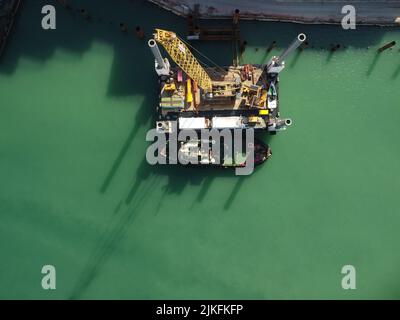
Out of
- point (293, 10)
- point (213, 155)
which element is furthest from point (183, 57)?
point (293, 10)

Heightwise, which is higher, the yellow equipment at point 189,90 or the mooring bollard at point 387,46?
the mooring bollard at point 387,46

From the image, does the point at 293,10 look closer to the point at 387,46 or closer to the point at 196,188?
the point at 387,46

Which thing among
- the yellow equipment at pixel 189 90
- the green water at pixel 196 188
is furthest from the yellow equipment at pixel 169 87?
the green water at pixel 196 188

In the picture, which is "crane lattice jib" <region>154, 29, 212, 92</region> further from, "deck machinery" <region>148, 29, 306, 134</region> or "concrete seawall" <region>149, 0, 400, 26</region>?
"concrete seawall" <region>149, 0, 400, 26</region>

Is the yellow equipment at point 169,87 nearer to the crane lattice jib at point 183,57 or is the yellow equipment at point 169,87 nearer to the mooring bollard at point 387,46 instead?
the crane lattice jib at point 183,57

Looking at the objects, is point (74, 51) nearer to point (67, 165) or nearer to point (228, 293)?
point (67, 165)

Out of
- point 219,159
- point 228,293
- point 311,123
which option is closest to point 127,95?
point 219,159
